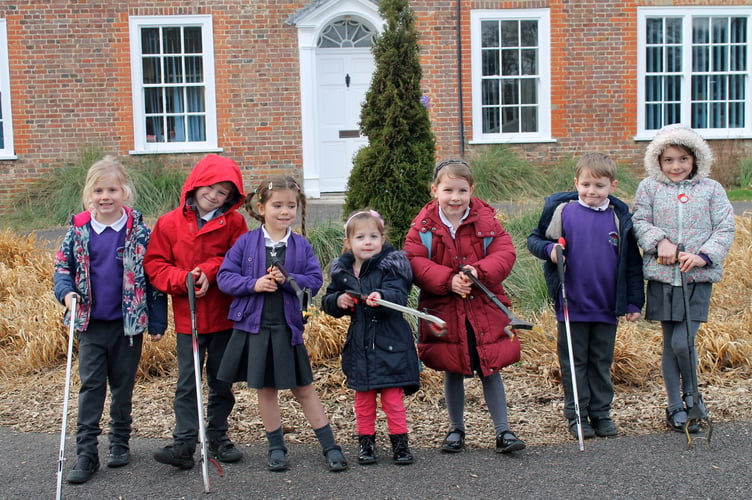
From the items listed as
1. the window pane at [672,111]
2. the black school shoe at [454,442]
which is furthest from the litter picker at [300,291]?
the window pane at [672,111]

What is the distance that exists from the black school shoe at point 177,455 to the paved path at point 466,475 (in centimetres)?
5

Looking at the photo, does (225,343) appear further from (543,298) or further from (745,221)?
(745,221)

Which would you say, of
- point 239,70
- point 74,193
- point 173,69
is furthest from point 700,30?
point 74,193

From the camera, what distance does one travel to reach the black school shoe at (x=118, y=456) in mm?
4379

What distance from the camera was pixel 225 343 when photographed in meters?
4.52

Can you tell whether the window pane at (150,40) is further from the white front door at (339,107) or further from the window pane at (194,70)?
the white front door at (339,107)

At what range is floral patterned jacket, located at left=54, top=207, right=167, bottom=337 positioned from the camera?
170 inches

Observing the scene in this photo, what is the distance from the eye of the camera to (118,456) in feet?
14.5

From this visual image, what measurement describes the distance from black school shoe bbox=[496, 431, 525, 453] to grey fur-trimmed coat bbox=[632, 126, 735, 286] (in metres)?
1.21

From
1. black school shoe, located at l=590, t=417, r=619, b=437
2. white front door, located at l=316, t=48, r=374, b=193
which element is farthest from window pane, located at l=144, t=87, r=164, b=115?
black school shoe, located at l=590, t=417, r=619, b=437

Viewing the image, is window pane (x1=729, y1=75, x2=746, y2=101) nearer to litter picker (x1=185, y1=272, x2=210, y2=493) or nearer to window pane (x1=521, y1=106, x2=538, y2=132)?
window pane (x1=521, y1=106, x2=538, y2=132)

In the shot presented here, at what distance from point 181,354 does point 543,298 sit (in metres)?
3.24

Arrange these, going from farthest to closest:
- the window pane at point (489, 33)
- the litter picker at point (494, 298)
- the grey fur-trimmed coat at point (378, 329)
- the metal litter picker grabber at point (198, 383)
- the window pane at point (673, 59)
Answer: the window pane at point (673, 59), the window pane at point (489, 33), the grey fur-trimmed coat at point (378, 329), the litter picker at point (494, 298), the metal litter picker grabber at point (198, 383)

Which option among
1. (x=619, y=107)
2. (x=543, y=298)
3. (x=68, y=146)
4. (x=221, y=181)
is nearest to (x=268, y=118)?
(x=68, y=146)
